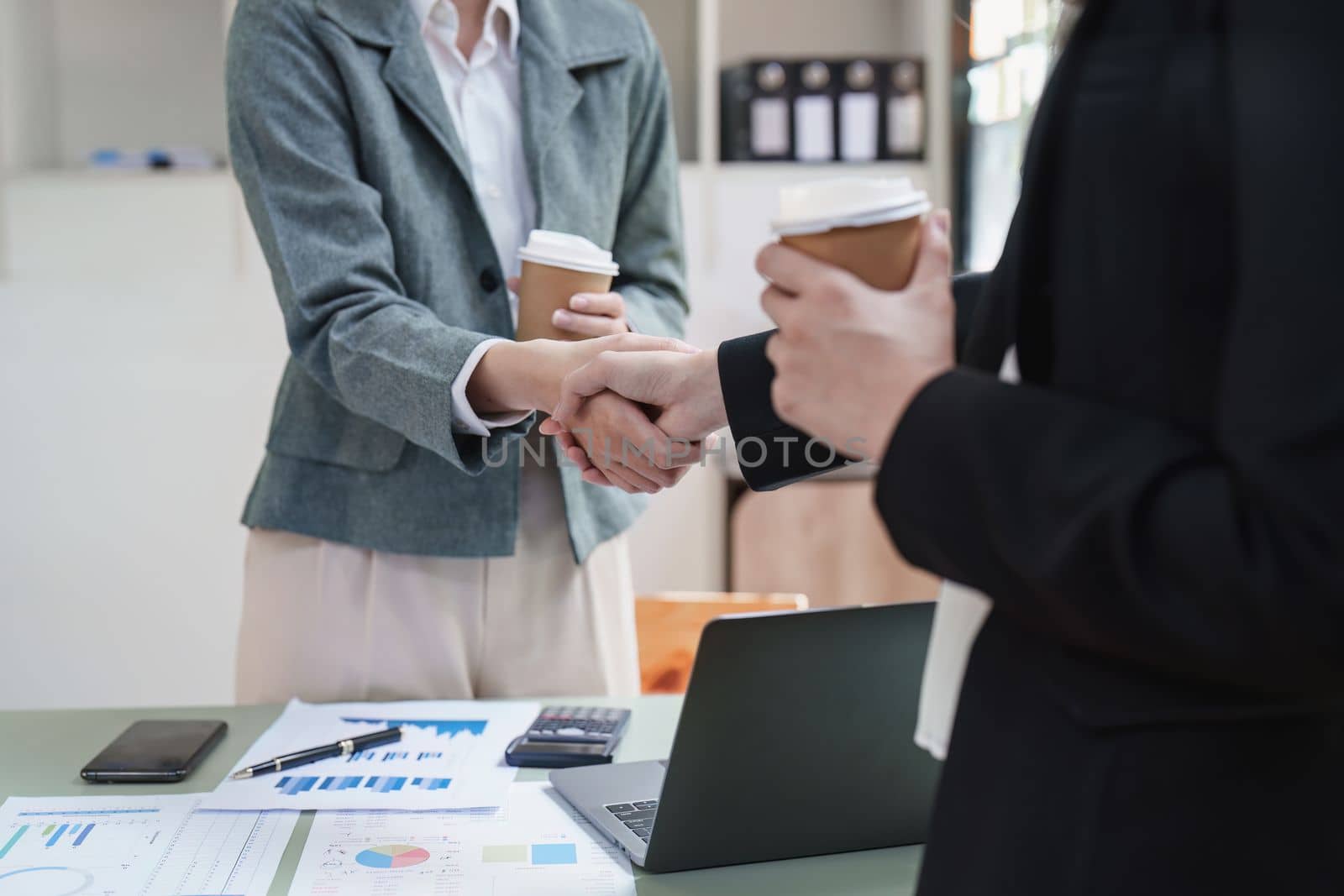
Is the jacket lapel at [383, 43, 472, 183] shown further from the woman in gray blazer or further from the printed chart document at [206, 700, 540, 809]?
the printed chart document at [206, 700, 540, 809]

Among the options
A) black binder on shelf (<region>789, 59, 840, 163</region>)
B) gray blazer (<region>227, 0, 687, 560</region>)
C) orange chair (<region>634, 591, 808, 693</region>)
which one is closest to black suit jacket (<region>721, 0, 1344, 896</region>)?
gray blazer (<region>227, 0, 687, 560</region>)

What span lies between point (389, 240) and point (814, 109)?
7.36 feet

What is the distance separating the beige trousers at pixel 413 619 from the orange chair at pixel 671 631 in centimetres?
54

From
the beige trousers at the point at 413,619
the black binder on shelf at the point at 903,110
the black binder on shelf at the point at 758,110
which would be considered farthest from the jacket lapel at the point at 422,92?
the black binder on shelf at the point at 903,110

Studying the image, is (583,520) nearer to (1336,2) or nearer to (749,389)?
(749,389)

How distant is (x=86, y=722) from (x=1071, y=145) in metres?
1.22

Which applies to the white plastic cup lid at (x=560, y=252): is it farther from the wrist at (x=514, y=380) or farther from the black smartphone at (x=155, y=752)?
the black smartphone at (x=155, y=752)

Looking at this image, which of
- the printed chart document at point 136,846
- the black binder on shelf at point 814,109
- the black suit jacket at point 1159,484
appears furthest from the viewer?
the black binder on shelf at point 814,109

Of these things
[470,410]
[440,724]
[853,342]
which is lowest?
[440,724]

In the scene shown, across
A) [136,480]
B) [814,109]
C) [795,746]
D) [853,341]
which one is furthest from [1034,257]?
[136,480]

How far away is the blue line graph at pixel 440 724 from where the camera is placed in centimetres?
129

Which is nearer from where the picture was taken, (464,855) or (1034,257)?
(1034,257)

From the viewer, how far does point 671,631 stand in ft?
7.12

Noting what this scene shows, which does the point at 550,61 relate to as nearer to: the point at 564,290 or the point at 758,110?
the point at 564,290
